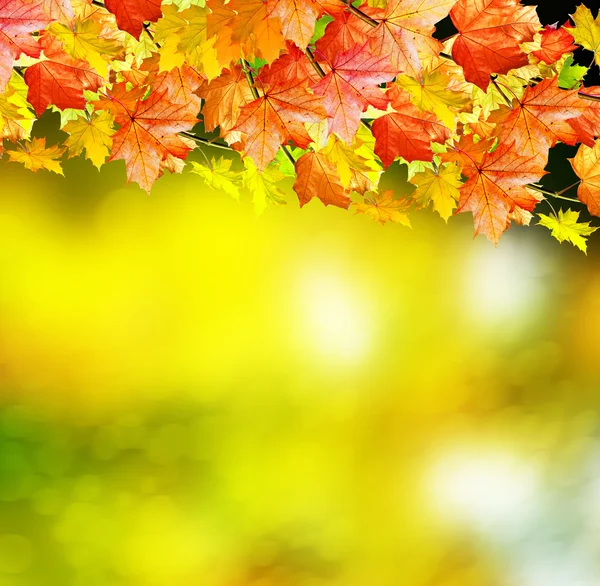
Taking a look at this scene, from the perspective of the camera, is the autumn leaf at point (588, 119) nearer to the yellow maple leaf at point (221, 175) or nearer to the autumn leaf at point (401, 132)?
the autumn leaf at point (401, 132)

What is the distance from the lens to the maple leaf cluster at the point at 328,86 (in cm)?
46

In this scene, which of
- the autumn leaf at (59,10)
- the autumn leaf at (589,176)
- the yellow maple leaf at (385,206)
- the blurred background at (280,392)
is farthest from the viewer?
the blurred background at (280,392)

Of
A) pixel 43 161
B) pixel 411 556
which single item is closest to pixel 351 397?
pixel 411 556

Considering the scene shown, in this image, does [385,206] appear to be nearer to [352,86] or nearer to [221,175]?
[221,175]

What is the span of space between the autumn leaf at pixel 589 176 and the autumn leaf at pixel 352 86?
12.3 inches

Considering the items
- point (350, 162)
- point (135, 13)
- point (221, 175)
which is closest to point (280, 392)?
point (221, 175)

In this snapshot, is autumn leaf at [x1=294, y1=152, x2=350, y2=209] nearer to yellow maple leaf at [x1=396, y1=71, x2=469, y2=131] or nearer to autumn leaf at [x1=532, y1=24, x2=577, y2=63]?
yellow maple leaf at [x1=396, y1=71, x2=469, y2=131]

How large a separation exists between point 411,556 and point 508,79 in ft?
4.33

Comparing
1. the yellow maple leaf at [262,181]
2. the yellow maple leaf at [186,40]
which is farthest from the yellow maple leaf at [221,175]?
the yellow maple leaf at [186,40]

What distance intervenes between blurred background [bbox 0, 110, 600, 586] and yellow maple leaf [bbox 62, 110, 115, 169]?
598mm

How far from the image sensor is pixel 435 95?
0.57 meters

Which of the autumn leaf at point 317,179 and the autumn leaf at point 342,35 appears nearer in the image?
the autumn leaf at point 342,35

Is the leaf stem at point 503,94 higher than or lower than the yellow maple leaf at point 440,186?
higher

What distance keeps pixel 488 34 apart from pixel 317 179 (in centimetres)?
21
